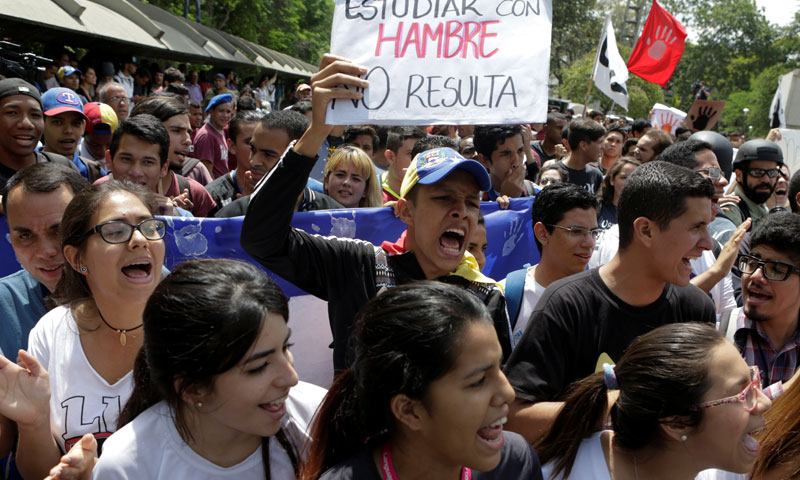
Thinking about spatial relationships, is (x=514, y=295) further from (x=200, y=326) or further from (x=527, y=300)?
(x=200, y=326)

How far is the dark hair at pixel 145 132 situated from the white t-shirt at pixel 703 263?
271cm

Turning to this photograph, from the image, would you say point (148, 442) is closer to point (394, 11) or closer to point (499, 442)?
point (499, 442)

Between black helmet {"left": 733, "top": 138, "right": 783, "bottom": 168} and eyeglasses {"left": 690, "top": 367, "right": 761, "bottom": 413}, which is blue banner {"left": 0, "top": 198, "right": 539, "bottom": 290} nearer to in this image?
black helmet {"left": 733, "top": 138, "right": 783, "bottom": 168}

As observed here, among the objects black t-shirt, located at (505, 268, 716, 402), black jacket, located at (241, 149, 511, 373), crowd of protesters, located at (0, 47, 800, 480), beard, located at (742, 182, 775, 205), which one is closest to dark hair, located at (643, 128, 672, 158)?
beard, located at (742, 182, 775, 205)

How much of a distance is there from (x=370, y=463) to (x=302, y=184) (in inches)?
42.4

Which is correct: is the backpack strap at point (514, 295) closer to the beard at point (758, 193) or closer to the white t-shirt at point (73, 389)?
the white t-shirt at point (73, 389)

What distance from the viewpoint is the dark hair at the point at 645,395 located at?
7.14ft

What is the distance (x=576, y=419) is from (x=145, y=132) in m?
3.15

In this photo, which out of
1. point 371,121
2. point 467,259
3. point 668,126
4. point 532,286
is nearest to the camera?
point 371,121

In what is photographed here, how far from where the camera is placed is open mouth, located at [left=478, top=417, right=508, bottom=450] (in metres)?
1.91

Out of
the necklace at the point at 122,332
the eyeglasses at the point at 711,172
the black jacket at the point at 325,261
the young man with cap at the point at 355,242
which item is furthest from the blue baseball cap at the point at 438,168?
the eyeglasses at the point at 711,172

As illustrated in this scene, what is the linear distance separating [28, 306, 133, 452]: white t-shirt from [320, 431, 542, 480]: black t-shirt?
878 mm

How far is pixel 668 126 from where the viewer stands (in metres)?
12.9

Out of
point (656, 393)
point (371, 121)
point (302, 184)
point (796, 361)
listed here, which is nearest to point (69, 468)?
point (302, 184)
